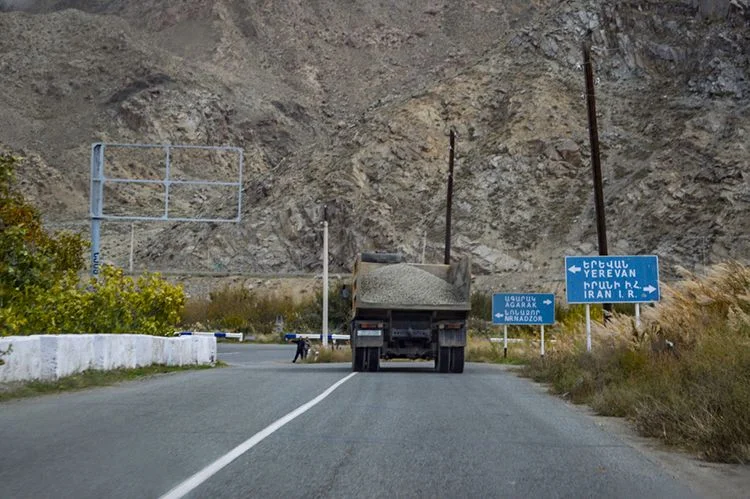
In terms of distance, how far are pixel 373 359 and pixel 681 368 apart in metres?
12.1

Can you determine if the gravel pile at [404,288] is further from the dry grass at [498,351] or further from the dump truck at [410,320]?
the dry grass at [498,351]

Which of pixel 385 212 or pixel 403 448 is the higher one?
pixel 385 212

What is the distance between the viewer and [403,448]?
10367mm

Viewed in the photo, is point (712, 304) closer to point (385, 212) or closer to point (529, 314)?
point (529, 314)

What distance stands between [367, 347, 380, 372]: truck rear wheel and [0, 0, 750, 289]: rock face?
129 feet

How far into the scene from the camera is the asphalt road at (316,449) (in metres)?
8.23

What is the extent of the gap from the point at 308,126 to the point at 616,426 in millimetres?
109873

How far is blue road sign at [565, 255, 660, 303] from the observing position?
915 inches

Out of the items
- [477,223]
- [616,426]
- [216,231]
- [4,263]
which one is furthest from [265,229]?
[616,426]

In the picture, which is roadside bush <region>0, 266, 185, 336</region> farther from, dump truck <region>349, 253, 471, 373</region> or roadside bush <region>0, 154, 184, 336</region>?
dump truck <region>349, 253, 471, 373</region>

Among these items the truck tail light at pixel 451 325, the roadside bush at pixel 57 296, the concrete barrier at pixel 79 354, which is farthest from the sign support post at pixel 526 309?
the concrete barrier at pixel 79 354

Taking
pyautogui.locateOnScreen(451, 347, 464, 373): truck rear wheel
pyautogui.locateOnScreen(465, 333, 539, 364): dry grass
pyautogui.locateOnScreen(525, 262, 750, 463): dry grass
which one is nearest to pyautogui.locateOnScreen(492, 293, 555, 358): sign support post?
pyautogui.locateOnScreen(465, 333, 539, 364): dry grass

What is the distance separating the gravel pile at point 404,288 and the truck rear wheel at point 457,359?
1.26 meters

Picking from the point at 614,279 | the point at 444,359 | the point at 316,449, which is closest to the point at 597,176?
the point at 614,279
